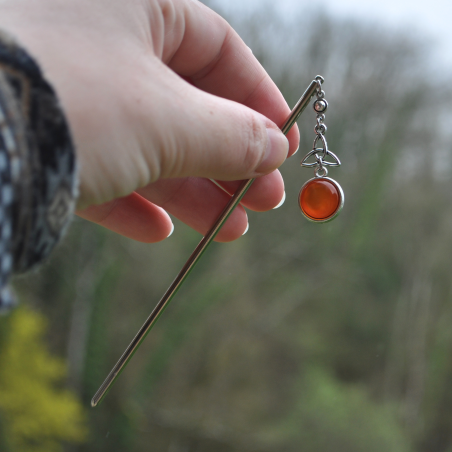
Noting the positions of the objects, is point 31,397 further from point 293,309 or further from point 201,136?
point 201,136

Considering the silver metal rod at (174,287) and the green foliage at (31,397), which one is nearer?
the silver metal rod at (174,287)

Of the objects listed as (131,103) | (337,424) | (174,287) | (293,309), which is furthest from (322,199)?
(293,309)

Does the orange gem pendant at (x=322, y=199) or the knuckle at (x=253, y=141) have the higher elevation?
the knuckle at (x=253, y=141)

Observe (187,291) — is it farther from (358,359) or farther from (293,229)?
(358,359)

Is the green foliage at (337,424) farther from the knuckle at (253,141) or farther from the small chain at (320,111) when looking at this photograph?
Result: the knuckle at (253,141)

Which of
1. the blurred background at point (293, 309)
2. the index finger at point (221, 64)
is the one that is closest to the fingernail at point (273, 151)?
the index finger at point (221, 64)

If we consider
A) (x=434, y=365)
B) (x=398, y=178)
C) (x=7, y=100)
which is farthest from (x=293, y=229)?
(x=7, y=100)

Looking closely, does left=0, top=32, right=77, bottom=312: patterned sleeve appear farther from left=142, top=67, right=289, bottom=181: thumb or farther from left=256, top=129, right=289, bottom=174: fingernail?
left=256, top=129, right=289, bottom=174: fingernail
